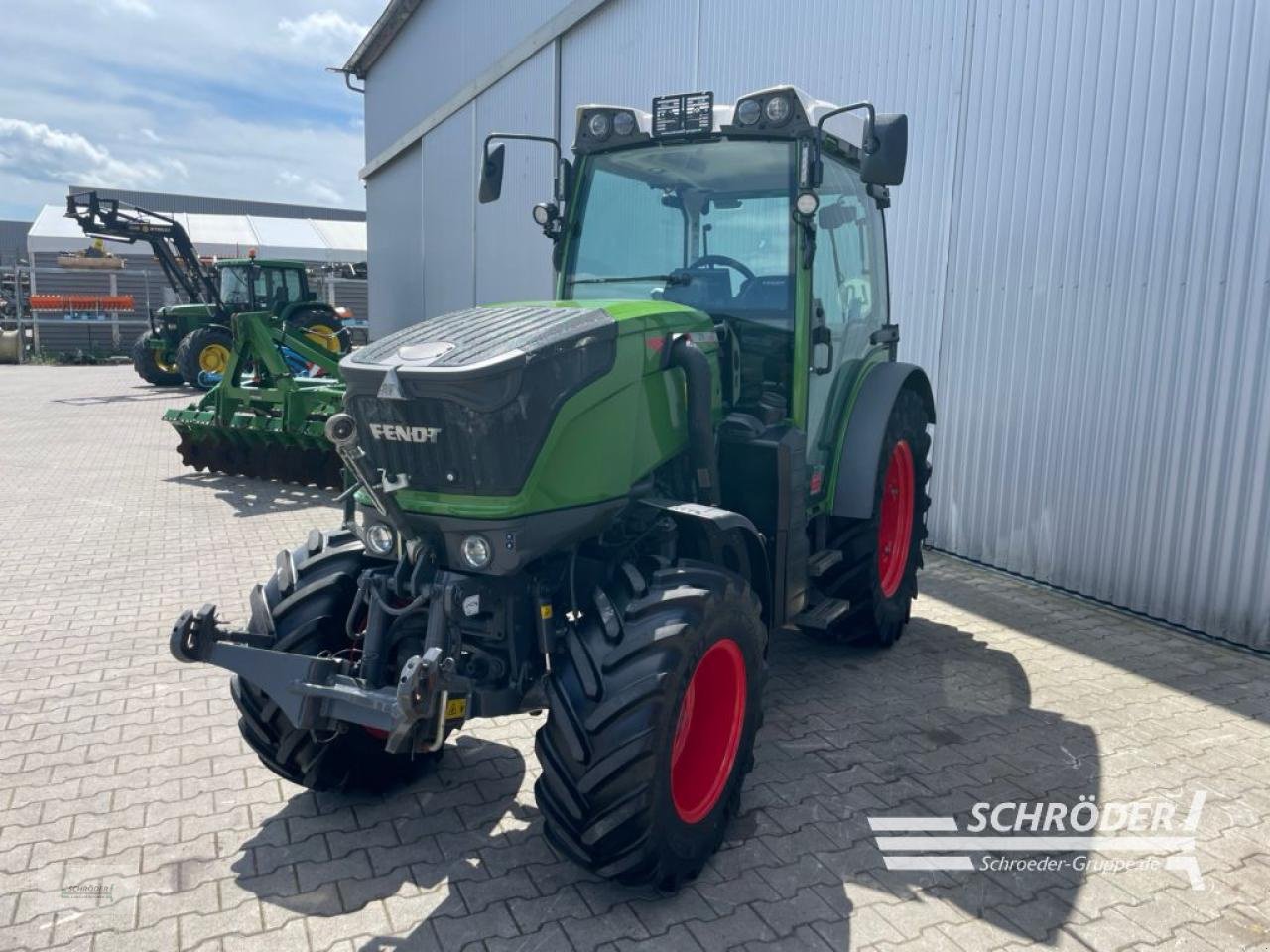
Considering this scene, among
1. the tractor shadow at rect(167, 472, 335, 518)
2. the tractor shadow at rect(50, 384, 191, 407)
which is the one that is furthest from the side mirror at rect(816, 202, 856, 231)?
the tractor shadow at rect(50, 384, 191, 407)

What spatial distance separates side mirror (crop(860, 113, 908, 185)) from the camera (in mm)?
3615

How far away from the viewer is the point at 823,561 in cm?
449

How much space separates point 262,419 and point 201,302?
12.5m

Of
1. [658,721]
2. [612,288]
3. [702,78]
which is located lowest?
[658,721]

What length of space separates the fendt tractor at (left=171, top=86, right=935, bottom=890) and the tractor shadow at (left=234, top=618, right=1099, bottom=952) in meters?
0.17

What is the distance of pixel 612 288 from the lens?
165 inches

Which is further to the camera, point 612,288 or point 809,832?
point 612,288

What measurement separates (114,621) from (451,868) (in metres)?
3.28

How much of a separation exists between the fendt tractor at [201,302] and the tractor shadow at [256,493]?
631cm

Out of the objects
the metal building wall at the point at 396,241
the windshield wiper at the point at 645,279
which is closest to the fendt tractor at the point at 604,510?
the windshield wiper at the point at 645,279

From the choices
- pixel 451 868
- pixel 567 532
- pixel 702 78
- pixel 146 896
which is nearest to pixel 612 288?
pixel 567 532

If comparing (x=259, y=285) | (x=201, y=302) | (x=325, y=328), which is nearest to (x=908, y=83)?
(x=325, y=328)

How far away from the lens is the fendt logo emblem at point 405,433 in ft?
9.47

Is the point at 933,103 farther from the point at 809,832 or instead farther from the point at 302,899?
the point at 302,899
